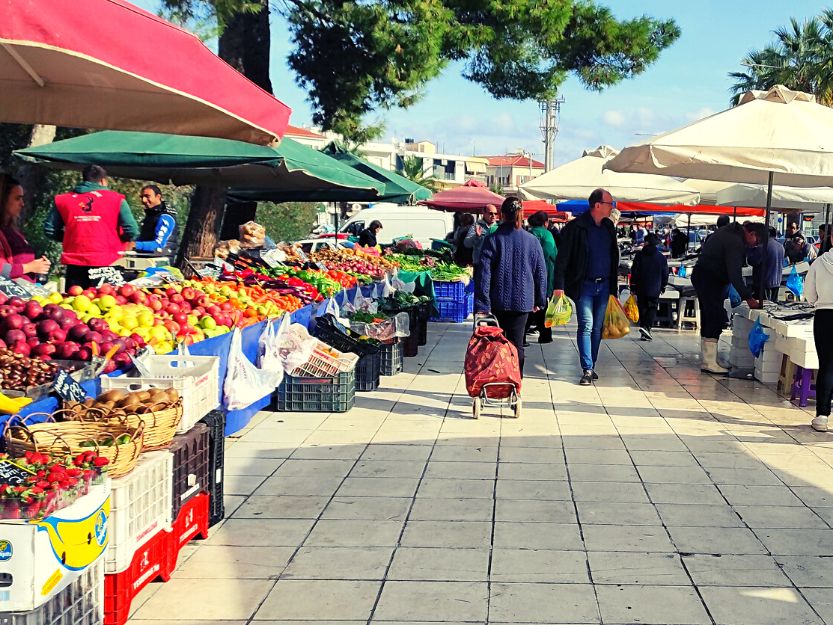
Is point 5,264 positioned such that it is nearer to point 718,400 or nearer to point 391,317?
point 391,317

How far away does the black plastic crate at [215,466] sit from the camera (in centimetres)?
496

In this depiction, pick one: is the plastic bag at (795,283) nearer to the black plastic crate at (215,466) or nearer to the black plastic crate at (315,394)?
the black plastic crate at (315,394)

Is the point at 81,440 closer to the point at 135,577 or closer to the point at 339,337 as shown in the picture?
the point at 135,577

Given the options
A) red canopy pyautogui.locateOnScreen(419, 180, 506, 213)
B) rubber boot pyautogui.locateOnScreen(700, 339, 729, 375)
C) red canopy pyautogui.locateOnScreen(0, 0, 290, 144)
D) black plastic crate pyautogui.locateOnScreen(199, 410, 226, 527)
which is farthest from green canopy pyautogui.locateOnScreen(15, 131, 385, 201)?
red canopy pyautogui.locateOnScreen(419, 180, 506, 213)

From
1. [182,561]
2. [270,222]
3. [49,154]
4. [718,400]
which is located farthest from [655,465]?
[270,222]

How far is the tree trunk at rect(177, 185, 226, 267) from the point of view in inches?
573

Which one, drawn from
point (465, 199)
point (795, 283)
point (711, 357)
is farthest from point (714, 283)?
point (465, 199)

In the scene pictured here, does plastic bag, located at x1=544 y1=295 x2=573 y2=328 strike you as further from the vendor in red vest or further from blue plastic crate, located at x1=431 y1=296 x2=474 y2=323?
blue plastic crate, located at x1=431 y1=296 x2=474 y2=323

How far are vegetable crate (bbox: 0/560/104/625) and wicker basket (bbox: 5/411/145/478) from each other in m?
0.41

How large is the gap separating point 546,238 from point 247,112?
9094 millimetres

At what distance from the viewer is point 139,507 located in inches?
153

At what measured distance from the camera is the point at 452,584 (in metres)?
4.32

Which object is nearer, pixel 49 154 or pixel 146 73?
pixel 146 73

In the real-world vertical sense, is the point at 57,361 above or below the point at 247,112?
below
